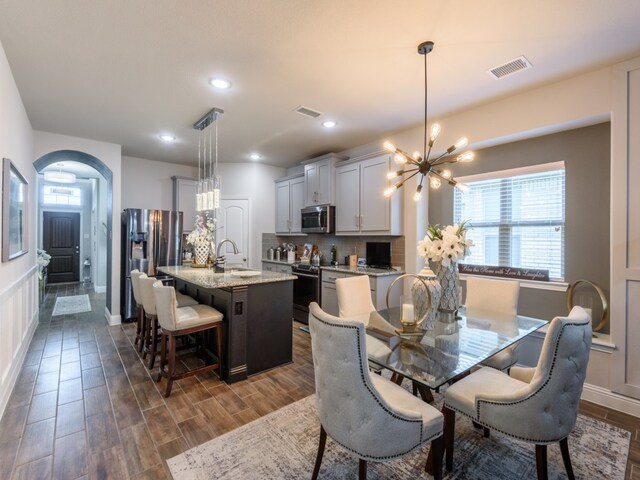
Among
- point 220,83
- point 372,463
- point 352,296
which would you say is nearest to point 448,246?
point 352,296

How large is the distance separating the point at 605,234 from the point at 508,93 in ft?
5.21

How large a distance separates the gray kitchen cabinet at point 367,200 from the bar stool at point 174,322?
91.7 inches

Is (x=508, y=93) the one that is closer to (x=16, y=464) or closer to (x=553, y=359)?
(x=553, y=359)

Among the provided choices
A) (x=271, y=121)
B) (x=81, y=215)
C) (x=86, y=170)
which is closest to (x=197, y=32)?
(x=271, y=121)

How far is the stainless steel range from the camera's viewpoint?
4600 millimetres

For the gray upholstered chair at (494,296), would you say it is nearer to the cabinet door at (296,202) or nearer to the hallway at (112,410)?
the hallway at (112,410)

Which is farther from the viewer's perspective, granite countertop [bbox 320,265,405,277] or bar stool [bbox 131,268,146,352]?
granite countertop [bbox 320,265,405,277]

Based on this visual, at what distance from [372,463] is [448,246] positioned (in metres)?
1.48

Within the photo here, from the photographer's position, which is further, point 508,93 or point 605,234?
point 508,93

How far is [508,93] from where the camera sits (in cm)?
299

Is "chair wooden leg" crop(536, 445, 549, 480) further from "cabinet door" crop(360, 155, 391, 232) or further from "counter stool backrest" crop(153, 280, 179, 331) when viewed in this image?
"cabinet door" crop(360, 155, 391, 232)

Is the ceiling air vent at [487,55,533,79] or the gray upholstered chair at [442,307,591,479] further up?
the ceiling air vent at [487,55,533,79]

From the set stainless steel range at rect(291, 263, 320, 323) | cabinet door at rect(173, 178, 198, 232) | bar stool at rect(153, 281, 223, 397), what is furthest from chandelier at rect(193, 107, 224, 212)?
stainless steel range at rect(291, 263, 320, 323)

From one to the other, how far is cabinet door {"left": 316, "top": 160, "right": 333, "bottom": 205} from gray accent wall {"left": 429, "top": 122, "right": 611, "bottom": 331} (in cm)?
247
